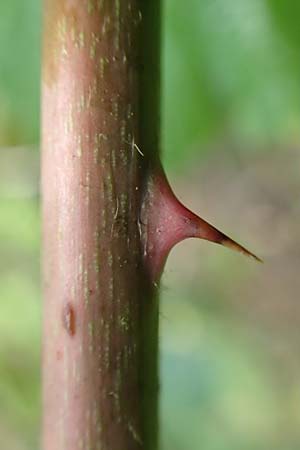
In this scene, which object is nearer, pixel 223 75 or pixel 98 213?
pixel 98 213

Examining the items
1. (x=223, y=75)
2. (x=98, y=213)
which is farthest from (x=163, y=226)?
(x=223, y=75)

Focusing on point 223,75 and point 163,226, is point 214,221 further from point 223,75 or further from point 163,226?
point 163,226

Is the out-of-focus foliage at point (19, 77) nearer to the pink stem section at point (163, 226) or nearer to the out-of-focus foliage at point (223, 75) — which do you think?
the out-of-focus foliage at point (223, 75)

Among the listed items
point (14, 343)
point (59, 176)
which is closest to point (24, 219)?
point (14, 343)

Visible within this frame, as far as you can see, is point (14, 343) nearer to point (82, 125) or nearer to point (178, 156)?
point (178, 156)

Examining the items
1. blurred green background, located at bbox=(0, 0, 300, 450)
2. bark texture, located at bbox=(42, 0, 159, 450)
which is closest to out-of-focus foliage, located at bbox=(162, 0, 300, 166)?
blurred green background, located at bbox=(0, 0, 300, 450)

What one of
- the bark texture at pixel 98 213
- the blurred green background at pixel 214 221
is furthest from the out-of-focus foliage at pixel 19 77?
the bark texture at pixel 98 213

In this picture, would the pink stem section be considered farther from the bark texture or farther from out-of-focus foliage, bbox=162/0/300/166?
out-of-focus foliage, bbox=162/0/300/166
